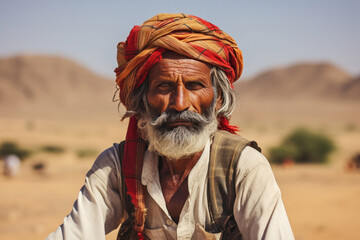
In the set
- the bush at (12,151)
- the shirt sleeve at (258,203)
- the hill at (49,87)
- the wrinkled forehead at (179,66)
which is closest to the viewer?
the shirt sleeve at (258,203)

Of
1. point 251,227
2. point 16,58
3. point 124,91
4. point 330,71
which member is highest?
point 124,91

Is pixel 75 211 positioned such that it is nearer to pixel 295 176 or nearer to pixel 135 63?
pixel 135 63

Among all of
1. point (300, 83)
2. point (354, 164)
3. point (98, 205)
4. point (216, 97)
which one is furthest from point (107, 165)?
point (300, 83)

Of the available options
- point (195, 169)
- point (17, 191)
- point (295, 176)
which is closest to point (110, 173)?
point (195, 169)

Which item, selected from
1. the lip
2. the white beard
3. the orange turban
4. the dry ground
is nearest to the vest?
the white beard

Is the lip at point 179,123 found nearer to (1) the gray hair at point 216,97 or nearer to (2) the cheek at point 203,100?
(2) the cheek at point 203,100

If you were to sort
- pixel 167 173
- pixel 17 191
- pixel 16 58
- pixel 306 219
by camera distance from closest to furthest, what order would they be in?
pixel 167 173 → pixel 306 219 → pixel 17 191 → pixel 16 58

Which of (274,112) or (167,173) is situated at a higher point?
(167,173)

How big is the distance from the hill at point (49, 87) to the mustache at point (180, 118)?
8356 cm

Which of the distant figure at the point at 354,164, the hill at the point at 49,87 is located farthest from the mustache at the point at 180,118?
the hill at the point at 49,87

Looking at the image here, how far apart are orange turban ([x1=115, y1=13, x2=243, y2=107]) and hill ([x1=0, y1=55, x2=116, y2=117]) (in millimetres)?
83393

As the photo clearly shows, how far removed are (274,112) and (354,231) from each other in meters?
65.6

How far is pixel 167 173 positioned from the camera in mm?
2734

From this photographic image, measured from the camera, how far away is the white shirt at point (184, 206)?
89.6 inches
